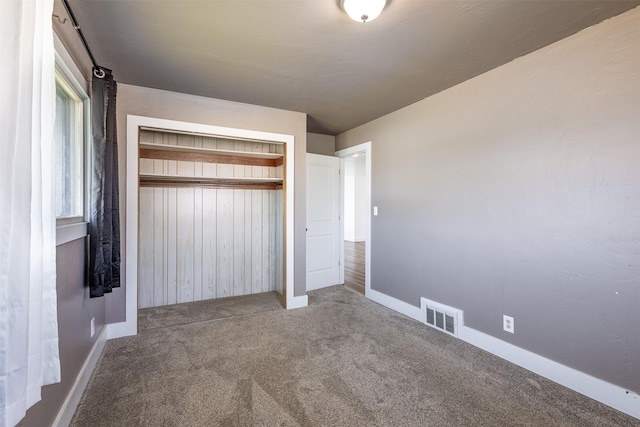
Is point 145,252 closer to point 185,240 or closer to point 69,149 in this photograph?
point 185,240

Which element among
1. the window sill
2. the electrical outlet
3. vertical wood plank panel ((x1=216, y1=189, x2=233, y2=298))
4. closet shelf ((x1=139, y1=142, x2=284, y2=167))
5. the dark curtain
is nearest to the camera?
the window sill

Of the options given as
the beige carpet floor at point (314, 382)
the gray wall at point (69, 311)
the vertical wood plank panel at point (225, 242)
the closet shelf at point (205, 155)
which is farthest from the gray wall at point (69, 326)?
the vertical wood plank panel at point (225, 242)

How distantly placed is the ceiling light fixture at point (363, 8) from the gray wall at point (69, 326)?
84.1 inches

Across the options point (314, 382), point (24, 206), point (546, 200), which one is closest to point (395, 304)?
point (314, 382)

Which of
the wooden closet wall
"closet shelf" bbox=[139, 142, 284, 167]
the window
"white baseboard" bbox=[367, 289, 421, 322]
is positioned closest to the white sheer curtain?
the window

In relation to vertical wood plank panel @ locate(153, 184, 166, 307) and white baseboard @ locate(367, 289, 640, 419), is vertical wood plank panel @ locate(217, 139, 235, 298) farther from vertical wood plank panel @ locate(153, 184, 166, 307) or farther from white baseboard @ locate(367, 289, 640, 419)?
white baseboard @ locate(367, 289, 640, 419)

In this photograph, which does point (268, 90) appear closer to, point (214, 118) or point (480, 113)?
point (214, 118)

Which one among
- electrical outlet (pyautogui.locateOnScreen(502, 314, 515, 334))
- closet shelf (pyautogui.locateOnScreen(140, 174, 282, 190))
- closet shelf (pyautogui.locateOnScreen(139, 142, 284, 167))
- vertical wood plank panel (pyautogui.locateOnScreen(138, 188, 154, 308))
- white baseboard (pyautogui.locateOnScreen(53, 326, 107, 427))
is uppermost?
closet shelf (pyautogui.locateOnScreen(139, 142, 284, 167))

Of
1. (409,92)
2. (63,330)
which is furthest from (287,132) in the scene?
(63,330)

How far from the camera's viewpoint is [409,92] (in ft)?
9.75

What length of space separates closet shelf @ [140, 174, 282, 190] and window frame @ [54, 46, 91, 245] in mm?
1153

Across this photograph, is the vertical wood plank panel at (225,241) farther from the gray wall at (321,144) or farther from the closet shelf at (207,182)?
the gray wall at (321,144)

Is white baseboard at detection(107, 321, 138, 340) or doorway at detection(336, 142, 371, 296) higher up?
doorway at detection(336, 142, 371, 296)

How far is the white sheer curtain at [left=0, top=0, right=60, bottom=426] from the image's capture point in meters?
0.84
